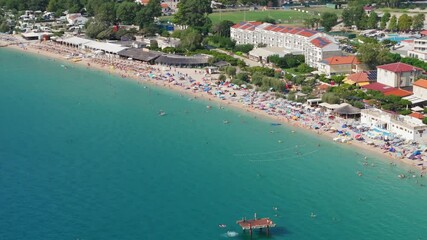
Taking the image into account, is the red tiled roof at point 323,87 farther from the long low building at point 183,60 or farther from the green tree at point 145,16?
the green tree at point 145,16

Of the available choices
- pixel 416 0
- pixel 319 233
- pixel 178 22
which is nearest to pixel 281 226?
pixel 319 233

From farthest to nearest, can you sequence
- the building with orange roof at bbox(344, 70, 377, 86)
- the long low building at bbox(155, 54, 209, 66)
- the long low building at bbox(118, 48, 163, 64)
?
the long low building at bbox(118, 48, 163, 64) → the long low building at bbox(155, 54, 209, 66) → the building with orange roof at bbox(344, 70, 377, 86)

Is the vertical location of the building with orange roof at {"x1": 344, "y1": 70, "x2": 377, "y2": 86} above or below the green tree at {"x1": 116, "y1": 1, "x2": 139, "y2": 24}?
below

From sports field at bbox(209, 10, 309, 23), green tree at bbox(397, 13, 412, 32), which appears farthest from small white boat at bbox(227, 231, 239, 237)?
sports field at bbox(209, 10, 309, 23)

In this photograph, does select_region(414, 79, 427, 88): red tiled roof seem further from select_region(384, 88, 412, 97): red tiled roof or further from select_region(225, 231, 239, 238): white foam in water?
select_region(225, 231, 239, 238): white foam in water

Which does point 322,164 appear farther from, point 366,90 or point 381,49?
point 381,49

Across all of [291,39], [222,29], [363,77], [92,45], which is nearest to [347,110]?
[363,77]

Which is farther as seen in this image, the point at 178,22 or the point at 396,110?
the point at 178,22
